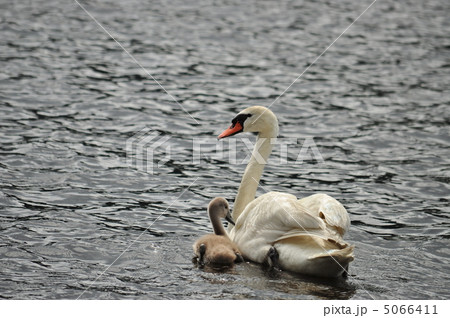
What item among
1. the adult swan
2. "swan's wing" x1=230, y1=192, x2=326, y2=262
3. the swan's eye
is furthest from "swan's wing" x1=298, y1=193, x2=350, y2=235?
the swan's eye

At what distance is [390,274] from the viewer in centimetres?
806

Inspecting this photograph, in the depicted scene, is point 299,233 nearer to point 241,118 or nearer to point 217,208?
point 217,208

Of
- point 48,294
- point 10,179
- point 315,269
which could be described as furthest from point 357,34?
point 48,294

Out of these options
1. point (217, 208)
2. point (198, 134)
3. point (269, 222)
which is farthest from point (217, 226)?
point (198, 134)

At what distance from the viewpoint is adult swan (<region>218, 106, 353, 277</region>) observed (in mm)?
7645

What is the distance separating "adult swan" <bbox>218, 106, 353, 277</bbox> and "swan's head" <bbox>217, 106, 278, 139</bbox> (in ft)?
4.07

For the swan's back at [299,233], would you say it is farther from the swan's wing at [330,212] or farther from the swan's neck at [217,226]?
the swan's neck at [217,226]

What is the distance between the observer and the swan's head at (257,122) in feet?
31.3

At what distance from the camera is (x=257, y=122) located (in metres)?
9.59

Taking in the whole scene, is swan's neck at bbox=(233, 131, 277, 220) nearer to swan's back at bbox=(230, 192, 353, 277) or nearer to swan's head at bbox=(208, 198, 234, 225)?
swan's head at bbox=(208, 198, 234, 225)

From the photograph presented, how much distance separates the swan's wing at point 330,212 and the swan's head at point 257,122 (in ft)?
4.84

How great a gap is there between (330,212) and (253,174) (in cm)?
159

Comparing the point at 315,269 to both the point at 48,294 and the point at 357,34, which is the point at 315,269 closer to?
the point at 48,294

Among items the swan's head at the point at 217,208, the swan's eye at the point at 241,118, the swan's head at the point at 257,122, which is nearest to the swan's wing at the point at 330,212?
the swan's head at the point at 217,208
